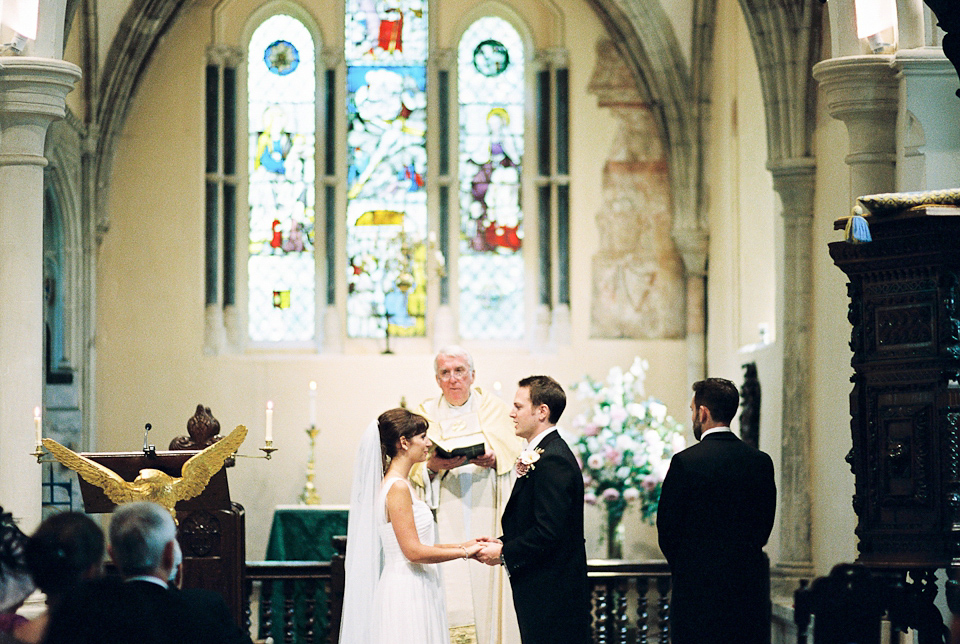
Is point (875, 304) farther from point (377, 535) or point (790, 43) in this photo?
point (790, 43)

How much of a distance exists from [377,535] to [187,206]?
657 centimetres

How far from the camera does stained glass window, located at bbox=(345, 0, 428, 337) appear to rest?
40.4 feet

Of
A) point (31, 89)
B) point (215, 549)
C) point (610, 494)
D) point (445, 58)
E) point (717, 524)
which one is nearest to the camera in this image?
point (717, 524)

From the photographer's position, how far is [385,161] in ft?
40.8

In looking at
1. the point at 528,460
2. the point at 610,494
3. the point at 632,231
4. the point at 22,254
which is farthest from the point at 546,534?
the point at 632,231

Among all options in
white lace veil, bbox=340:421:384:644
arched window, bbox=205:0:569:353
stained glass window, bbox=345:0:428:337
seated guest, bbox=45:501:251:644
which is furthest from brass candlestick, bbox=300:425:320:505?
seated guest, bbox=45:501:251:644

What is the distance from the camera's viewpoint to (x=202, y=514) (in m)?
6.46

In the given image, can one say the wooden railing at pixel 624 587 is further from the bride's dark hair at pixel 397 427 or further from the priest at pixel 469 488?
the bride's dark hair at pixel 397 427

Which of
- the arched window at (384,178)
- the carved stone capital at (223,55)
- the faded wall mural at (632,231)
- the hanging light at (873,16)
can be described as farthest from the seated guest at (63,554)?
the carved stone capital at (223,55)

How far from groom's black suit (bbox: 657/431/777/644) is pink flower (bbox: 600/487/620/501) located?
4689mm

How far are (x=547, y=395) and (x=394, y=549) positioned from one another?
3.20 feet

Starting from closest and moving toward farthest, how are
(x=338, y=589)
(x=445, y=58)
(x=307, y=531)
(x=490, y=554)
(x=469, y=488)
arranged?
1. (x=490, y=554)
2. (x=338, y=589)
3. (x=469, y=488)
4. (x=307, y=531)
5. (x=445, y=58)

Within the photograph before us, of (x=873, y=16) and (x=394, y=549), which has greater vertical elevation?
(x=873, y=16)

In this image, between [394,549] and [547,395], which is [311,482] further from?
[547,395]
